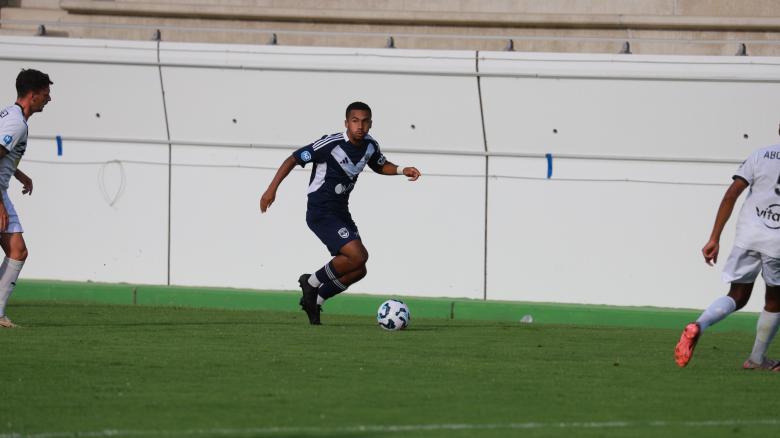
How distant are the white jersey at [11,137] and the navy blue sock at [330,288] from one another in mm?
2996

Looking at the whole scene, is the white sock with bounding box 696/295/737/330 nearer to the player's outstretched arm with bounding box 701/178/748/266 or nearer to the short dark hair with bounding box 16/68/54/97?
the player's outstretched arm with bounding box 701/178/748/266

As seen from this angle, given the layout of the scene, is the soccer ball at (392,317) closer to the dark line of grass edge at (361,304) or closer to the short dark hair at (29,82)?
the dark line of grass edge at (361,304)

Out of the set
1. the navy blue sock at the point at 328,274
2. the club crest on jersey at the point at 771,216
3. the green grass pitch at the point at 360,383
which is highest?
the club crest on jersey at the point at 771,216

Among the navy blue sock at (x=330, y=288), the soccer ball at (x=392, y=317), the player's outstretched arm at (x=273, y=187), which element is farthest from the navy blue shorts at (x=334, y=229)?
the soccer ball at (x=392, y=317)

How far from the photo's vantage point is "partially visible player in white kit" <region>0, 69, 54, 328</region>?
11227 millimetres

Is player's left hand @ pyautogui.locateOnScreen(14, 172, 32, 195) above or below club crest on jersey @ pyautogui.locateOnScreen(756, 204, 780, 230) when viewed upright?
above

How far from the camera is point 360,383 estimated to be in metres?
8.59

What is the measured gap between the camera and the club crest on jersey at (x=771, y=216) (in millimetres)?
9500

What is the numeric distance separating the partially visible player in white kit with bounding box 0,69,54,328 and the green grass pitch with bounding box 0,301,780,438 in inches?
20.3

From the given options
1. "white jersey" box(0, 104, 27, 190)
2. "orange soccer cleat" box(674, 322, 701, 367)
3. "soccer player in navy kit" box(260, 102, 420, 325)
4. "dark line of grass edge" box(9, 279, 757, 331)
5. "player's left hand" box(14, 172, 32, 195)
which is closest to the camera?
"orange soccer cleat" box(674, 322, 701, 367)

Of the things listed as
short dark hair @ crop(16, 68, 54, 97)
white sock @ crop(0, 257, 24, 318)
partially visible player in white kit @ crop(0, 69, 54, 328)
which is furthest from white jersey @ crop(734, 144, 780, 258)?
white sock @ crop(0, 257, 24, 318)

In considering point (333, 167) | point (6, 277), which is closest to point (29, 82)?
point (6, 277)

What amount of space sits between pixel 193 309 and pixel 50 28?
20.8 feet

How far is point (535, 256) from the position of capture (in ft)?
54.9
